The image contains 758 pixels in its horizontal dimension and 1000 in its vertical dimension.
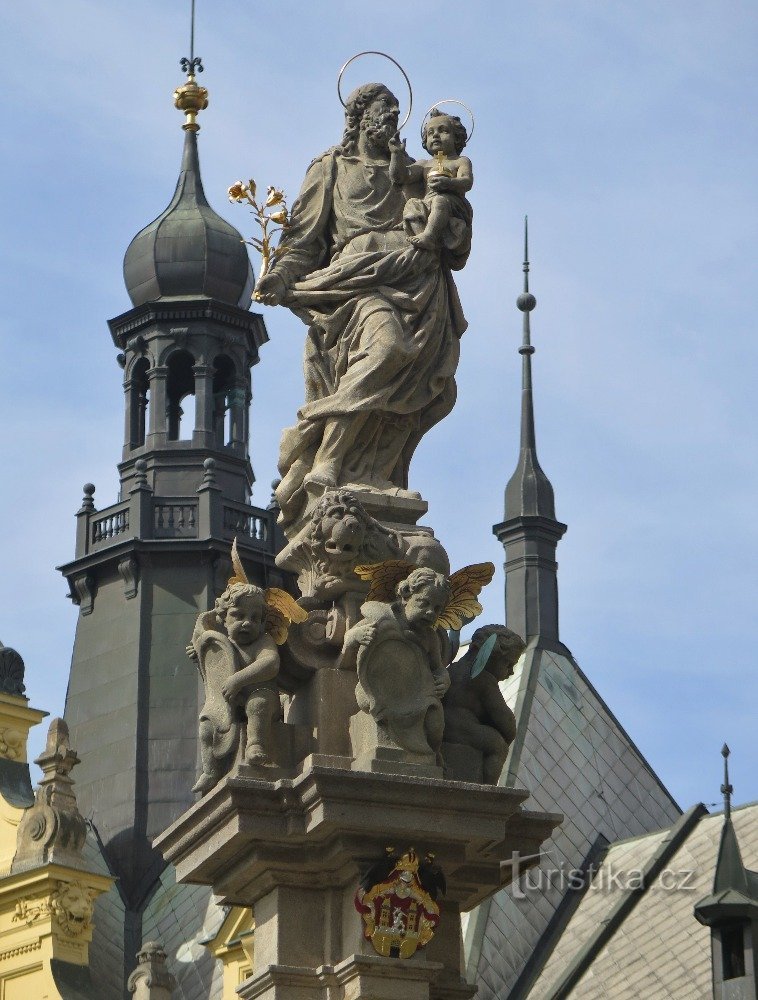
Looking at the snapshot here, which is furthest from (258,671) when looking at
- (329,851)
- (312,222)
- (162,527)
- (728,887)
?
(162,527)

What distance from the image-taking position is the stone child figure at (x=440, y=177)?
1969 cm

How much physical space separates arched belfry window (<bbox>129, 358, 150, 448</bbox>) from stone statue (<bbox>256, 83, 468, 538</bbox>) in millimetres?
41451

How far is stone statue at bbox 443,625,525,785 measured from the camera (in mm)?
18438

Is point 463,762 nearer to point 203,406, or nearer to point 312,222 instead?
point 312,222

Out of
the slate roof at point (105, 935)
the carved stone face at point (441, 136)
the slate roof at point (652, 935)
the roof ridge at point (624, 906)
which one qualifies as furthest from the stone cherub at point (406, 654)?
the slate roof at point (105, 935)

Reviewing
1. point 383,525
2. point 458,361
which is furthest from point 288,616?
point 458,361

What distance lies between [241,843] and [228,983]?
29306 mm

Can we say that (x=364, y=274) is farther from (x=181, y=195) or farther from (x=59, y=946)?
(x=181, y=195)

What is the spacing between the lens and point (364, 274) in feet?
64.3

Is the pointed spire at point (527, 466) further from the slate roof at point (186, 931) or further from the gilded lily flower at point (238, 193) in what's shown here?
the gilded lily flower at point (238, 193)

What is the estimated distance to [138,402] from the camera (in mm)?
61875

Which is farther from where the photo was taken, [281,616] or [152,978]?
[152,978]

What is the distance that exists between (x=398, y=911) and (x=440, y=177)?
4.96 m

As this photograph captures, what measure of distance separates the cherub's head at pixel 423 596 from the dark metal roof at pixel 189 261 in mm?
44106
